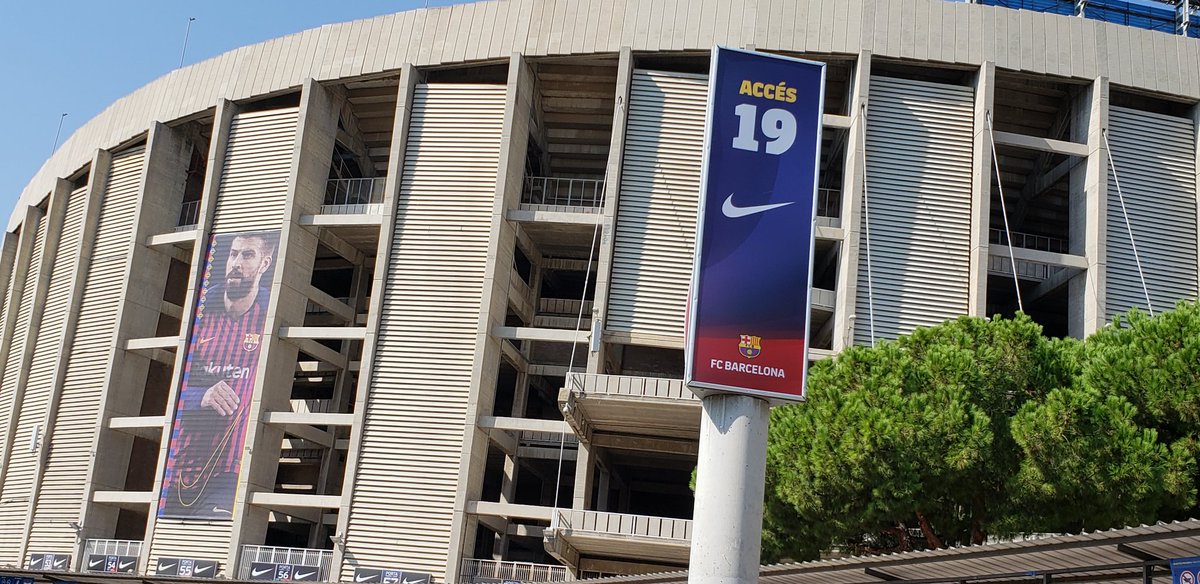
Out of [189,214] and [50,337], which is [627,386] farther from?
[50,337]

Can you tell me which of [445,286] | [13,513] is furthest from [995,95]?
[13,513]

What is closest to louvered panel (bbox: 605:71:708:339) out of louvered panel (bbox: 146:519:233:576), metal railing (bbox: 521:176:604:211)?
metal railing (bbox: 521:176:604:211)

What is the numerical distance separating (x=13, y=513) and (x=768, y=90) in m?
41.2

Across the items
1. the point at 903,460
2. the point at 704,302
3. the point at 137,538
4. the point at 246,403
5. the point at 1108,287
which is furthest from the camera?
the point at 137,538

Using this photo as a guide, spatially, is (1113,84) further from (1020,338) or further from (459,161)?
(459,161)

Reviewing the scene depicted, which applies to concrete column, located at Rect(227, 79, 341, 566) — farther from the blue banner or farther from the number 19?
the blue banner

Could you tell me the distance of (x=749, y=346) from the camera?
16047mm

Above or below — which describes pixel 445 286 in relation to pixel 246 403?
above

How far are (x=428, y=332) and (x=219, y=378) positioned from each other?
8.10 metres

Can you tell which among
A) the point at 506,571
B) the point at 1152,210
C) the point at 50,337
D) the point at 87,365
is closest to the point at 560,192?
the point at 506,571

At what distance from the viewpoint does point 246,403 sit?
140 ft

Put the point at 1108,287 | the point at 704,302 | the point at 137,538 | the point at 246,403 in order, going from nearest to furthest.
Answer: the point at 704,302 → the point at 1108,287 → the point at 246,403 → the point at 137,538

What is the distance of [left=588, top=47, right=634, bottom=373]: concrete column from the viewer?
39.9 meters

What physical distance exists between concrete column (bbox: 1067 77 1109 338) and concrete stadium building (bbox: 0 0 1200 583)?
0.11 meters
